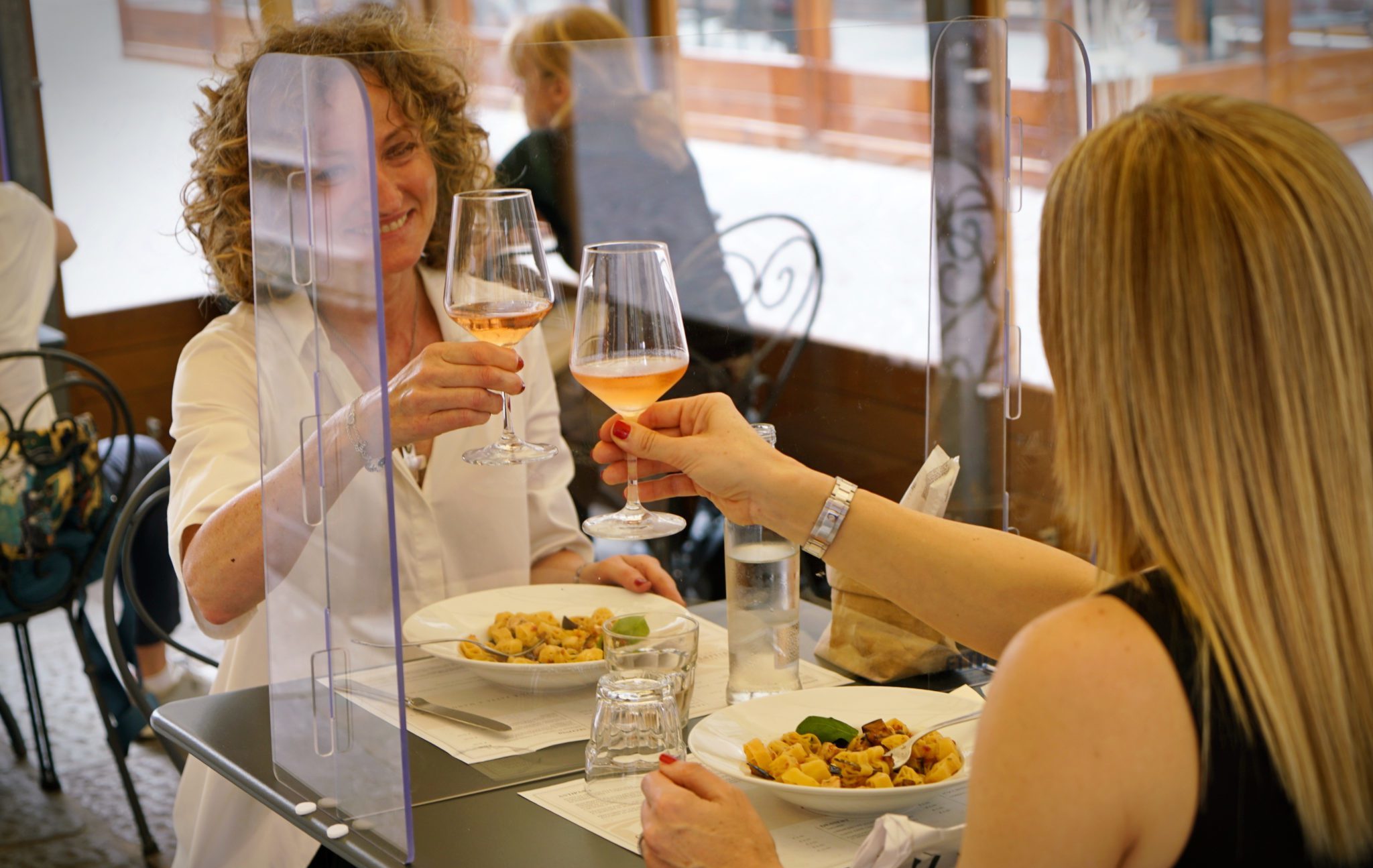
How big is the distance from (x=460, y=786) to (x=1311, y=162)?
0.90m

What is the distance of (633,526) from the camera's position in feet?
4.57

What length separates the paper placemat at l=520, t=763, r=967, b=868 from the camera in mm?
1204

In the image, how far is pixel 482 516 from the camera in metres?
1.99

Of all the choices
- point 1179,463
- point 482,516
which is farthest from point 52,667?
point 1179,463

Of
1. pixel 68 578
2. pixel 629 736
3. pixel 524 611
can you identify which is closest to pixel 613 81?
pixel 524 611

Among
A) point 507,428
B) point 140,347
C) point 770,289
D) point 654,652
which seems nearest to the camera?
point 654,652

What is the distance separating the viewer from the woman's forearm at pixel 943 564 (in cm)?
137

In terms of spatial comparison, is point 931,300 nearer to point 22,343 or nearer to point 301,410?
point 301,410

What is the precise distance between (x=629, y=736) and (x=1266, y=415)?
0.65m

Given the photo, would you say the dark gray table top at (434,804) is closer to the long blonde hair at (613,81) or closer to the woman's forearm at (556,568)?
the woman's forearm at (556,568)

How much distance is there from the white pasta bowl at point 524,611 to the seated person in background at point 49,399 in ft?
5.71

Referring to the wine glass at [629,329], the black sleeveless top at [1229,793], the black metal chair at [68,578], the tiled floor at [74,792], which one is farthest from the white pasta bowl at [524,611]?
the tiled floor at [74,792]

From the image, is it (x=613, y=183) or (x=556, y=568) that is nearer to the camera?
(x=556, y=568)

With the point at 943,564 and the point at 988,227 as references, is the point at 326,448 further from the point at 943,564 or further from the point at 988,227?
the point at 988,227
